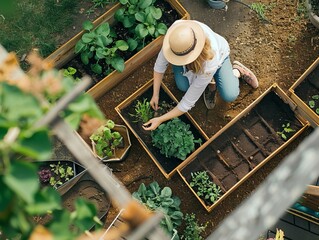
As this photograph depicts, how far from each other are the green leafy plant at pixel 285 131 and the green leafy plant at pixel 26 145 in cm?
243

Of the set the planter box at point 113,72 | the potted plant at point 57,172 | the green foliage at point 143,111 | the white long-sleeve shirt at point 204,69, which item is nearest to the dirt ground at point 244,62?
the planter box at point 113,72

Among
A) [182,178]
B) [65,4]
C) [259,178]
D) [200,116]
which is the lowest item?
[259,178]

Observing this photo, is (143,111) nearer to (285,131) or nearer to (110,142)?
(110,142)

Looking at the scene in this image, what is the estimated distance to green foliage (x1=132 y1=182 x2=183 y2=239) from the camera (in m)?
3.67

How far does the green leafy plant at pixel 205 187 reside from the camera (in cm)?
392

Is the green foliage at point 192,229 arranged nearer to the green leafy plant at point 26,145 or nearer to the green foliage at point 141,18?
the green foliage at point 141,18

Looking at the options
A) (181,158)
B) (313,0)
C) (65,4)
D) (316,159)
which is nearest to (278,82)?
(313,0)

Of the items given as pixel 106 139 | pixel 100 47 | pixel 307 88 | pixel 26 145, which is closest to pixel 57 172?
pixel 106 139

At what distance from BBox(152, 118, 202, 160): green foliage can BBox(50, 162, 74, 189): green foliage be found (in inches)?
26.6

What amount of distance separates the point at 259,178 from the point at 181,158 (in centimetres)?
70

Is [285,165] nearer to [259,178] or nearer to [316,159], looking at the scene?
[316,159]

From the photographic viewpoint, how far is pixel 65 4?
447cm

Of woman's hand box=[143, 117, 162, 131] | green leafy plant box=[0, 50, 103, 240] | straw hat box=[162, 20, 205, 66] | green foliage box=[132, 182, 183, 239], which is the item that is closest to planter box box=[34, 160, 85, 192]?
green foliage box=[132, 182, 183, 239]

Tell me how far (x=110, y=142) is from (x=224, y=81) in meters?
0.96
